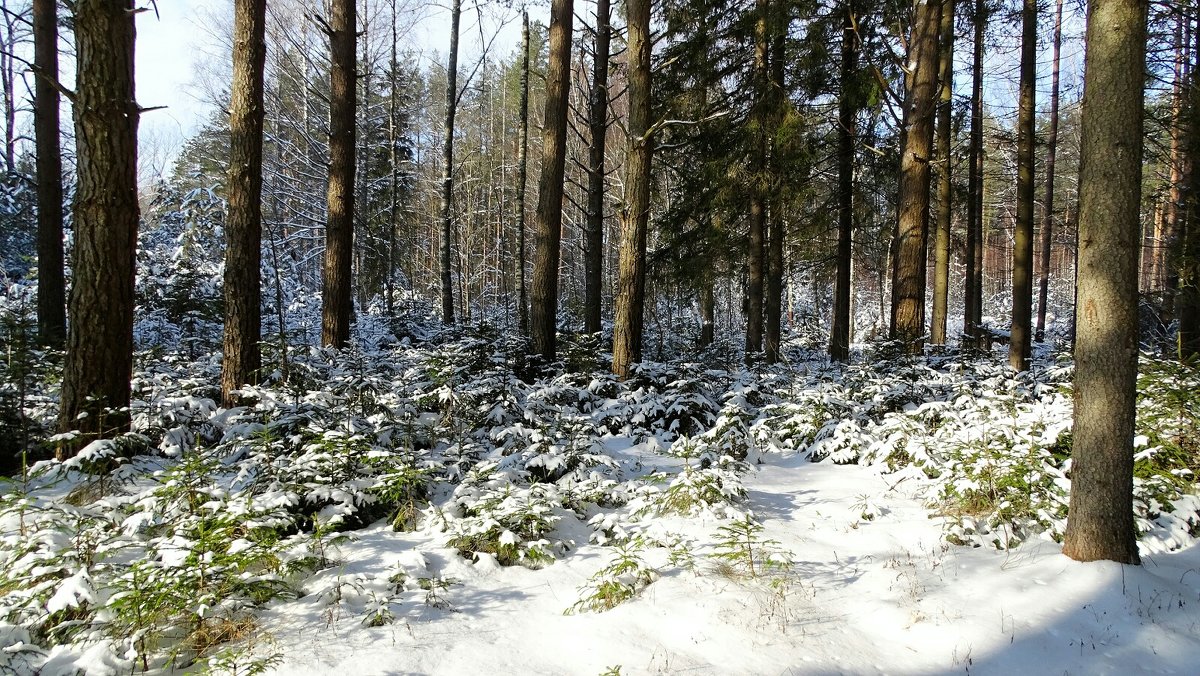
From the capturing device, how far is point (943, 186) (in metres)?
12.1

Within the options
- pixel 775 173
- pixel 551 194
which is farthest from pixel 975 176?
pixel 551 194

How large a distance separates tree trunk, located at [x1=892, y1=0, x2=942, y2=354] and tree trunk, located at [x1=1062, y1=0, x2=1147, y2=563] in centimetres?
605

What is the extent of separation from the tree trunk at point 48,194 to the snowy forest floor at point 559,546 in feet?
14.2

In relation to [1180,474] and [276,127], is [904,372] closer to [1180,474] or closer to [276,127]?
[1180,474]

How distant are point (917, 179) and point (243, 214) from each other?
970 cm

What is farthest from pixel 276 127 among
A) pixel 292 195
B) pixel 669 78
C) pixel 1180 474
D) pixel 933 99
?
pixel 1180 474

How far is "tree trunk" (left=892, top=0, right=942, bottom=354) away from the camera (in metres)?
9.28

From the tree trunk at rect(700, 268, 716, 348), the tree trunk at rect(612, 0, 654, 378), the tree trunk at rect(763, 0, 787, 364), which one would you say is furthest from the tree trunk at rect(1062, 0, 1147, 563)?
the tree trunk at rect(700, 268, 716, 348)

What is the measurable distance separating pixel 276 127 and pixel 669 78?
50.3 feet

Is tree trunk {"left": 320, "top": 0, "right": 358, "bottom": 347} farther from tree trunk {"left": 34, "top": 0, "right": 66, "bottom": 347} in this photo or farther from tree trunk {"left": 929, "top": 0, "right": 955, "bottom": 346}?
tree trunk {"left": 929, "top": 0, "right": 955, "bottom": 346}

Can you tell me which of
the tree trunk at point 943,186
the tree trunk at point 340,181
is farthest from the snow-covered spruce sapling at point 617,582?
the tree trunk at point 943,186

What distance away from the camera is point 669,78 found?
12.7m

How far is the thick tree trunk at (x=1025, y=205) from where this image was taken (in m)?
10.3

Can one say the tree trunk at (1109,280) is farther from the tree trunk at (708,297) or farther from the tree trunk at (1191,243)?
the tree trunk at (708,297)
